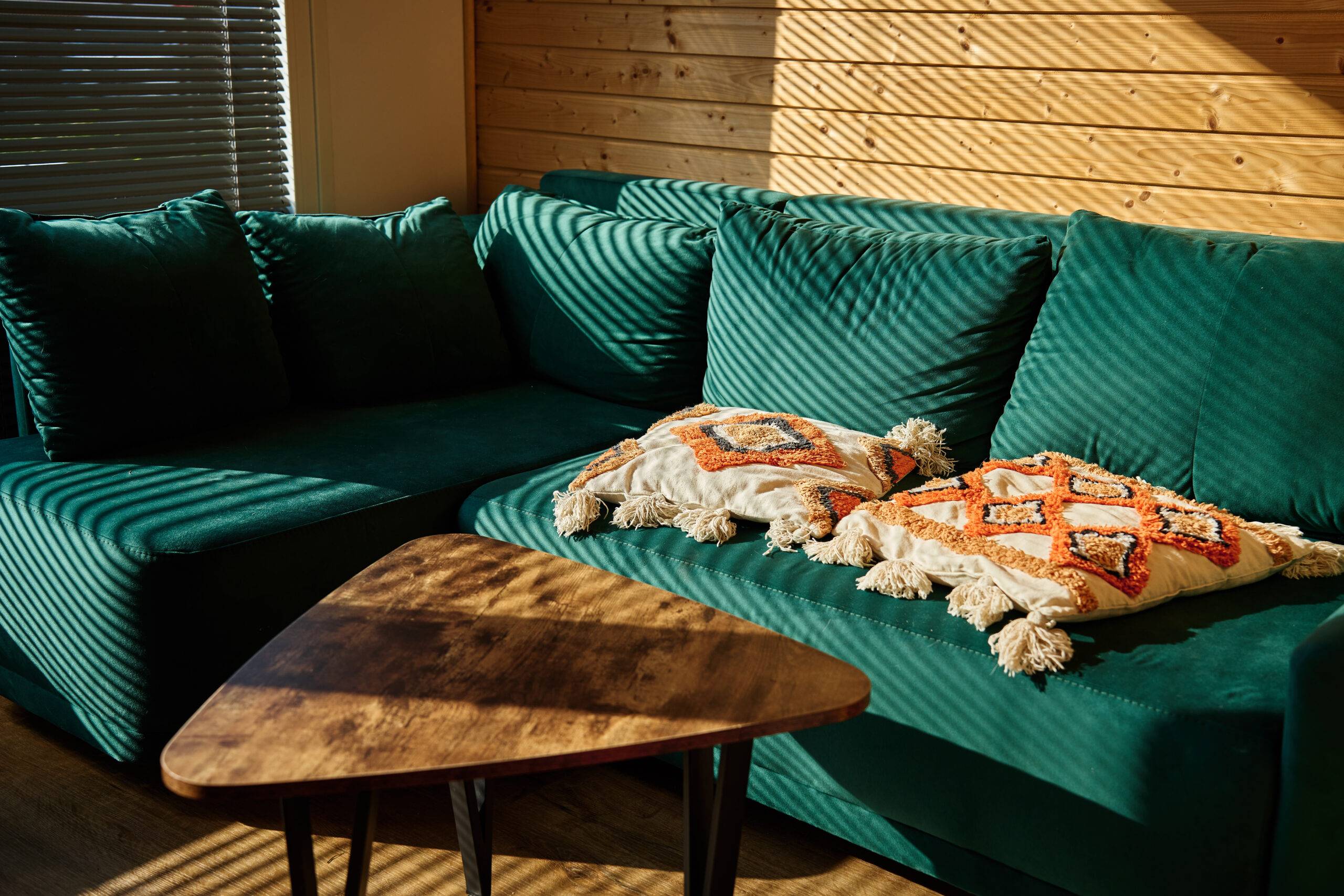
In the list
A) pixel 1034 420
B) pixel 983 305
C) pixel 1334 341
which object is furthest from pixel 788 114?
pixel 1334 341

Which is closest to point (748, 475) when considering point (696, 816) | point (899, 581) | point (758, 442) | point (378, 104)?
point (758, 442)

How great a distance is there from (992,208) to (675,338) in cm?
82

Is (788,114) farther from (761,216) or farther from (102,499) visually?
(102,499)

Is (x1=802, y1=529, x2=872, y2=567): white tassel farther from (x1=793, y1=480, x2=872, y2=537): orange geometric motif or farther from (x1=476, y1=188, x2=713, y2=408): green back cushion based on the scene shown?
(x1=476, y1=188, x2=713, y2=408): green back cushion

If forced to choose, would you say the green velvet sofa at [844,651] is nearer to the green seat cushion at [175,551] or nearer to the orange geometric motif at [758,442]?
the green seat cushion at [175,551]

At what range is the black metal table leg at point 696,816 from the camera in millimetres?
1339

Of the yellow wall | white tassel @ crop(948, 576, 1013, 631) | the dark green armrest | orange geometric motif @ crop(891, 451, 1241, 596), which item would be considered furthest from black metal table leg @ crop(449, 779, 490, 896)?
the yellow wall

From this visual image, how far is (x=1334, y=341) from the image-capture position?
1.92 metres

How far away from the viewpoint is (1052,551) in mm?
1692

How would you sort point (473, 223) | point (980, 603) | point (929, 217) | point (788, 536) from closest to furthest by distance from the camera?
1. point (980, 603)
2. point (788, 536)
3. point (929, 217)
4. point (473, 223)

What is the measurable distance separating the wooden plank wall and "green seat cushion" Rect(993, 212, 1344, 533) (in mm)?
386

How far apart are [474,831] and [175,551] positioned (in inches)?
27.0

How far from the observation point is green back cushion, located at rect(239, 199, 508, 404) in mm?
2561

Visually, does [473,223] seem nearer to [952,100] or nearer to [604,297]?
[604,297]
